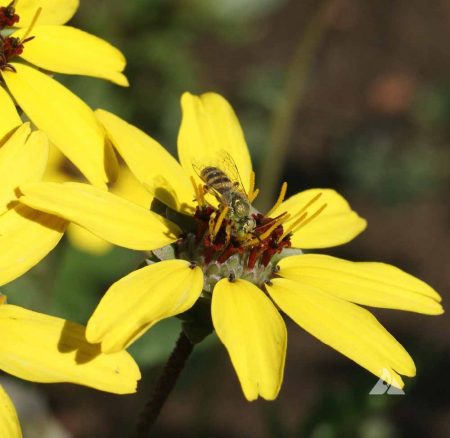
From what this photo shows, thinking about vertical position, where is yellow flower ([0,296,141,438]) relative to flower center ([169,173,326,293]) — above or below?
below

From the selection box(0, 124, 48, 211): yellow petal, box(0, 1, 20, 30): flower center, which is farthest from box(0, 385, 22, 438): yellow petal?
box(0, 1, 20, 30): flower center

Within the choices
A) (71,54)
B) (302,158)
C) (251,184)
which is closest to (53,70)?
(71,54)

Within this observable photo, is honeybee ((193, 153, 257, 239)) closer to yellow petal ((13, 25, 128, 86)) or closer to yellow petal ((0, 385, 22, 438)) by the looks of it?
yellow petal ((13, 25, 128, 86))

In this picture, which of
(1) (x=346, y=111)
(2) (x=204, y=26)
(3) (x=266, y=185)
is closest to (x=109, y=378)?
(3) (x=266, y=185)

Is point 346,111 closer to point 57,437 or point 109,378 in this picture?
point 57,437

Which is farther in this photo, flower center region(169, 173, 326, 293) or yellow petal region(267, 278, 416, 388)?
flower center region(169, 173, 326, 293)
